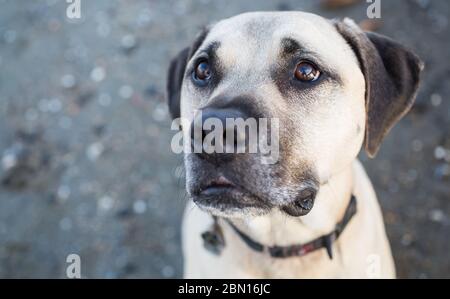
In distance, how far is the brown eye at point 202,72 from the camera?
3115mm

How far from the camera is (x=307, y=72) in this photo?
2869mm

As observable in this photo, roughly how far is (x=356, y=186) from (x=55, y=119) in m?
3.82

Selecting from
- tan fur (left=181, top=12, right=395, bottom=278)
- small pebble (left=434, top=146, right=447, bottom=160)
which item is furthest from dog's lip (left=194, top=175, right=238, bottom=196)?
small pebble (left=434, top=146, right=447, bottom=160)

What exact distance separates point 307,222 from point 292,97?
825mm

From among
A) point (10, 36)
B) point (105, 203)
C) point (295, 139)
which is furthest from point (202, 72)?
point (10, 36)

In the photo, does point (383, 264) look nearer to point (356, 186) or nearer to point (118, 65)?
point (356, 186)

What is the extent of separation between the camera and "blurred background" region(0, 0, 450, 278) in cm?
489

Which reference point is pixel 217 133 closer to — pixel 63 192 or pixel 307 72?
pixel 307 72

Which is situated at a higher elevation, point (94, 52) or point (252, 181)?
point (94, 52)

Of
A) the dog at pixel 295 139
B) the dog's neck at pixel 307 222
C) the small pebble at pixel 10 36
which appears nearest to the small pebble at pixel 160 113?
the dog at pixel 295 139

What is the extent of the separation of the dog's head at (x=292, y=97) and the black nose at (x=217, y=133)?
11 millimetres

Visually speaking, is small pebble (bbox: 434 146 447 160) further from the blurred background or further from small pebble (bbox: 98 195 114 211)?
small pebble (bbox: 98 195 114 211)
